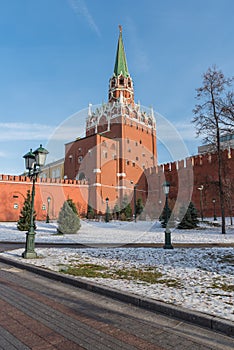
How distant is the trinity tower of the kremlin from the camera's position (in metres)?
43.4

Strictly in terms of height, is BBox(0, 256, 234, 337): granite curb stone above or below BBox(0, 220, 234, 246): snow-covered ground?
above

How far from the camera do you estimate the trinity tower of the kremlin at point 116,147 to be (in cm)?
4338

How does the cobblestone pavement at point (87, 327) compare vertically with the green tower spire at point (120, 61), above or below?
below

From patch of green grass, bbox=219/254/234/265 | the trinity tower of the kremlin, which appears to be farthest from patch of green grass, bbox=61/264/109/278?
the trinity tower of the kremlin

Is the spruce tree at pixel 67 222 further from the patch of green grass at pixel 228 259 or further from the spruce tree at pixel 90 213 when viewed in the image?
the spruce tree at pixel 90 213

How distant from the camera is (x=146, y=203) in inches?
1815

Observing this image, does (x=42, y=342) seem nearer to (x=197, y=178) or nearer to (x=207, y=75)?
(x=207, y=75)

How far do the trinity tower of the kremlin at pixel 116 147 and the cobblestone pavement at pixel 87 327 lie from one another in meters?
36.0

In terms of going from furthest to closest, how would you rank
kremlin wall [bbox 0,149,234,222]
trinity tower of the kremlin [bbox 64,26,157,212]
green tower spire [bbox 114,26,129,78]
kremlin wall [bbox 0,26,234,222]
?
green tower spire [bbox 114,26,129,78], trinity tower of the kremlin [bbox 64,26,157,212], kremlin wall [bbox 0,26,234,222], kremlin wall [bbox 0,149,234,222]

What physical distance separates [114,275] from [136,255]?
2902 mm

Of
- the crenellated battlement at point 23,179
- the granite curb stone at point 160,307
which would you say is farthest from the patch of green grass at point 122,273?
the crenellated battlement at point 23,179

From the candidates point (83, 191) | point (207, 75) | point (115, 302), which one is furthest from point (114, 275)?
point (83, 191)

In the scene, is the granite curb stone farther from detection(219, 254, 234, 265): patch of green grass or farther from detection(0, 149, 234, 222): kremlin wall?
detection(0, 149, 234, 222): kremlin wall

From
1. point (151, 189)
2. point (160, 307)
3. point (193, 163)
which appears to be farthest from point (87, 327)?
point (151, 189)
